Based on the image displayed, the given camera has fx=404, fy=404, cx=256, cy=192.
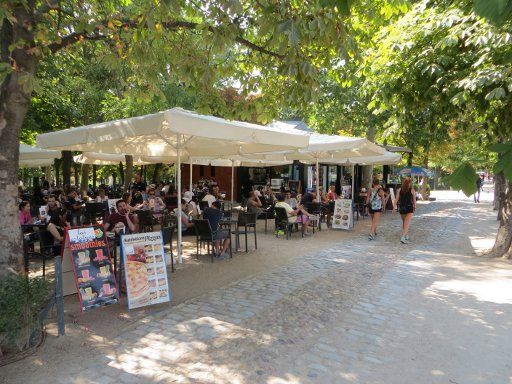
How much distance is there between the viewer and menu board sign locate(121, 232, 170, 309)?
16.4 feet

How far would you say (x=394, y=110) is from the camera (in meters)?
7.54

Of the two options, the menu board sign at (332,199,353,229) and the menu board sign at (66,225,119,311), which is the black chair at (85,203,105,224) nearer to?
the menu board sign at (66,225,119,311)

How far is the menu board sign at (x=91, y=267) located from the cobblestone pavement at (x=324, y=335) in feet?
2.15

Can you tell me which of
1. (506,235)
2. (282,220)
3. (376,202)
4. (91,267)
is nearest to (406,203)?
(376,202)

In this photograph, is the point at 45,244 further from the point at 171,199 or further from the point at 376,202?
the point at 376,202

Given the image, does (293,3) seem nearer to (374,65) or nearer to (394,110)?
(374,65)

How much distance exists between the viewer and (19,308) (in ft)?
12.3

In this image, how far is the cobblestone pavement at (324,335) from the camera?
12.0ft

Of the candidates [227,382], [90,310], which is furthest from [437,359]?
[90,310]

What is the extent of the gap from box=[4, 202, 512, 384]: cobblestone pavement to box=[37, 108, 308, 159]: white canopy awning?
2339 millimetres

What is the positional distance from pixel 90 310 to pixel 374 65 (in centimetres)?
620

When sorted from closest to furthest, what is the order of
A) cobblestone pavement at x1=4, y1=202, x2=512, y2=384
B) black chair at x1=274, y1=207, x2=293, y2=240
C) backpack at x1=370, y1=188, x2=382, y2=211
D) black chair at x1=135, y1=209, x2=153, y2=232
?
cobblestone pavement at x1=4, y1=202, x2=512, y2=384 < black chair at x1=135, y1=209, x2=153, y2=232 < black chair at x1=274, y1=207, x2=293, y2=240 < backpack at x1=370, y1=188, x2=382, y2=211

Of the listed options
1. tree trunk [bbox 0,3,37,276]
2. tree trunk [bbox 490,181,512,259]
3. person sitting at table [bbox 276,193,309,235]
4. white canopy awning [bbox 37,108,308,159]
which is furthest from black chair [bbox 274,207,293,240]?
tree trunk [bbox 0,3,37,276]

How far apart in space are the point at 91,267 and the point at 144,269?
0.63 m
